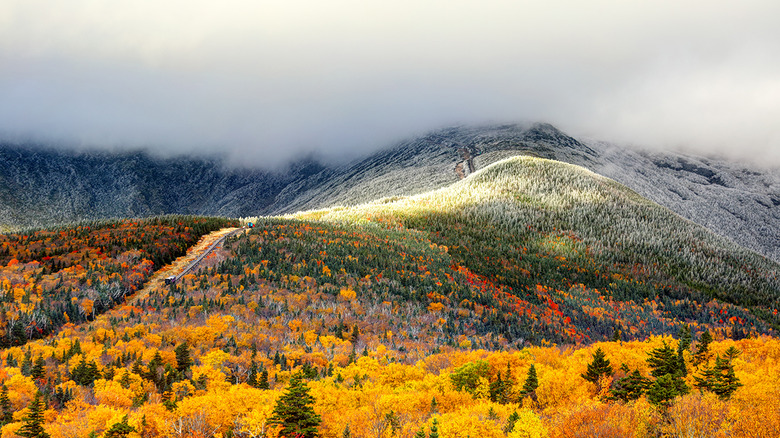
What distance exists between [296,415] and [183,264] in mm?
27744

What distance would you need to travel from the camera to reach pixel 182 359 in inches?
808

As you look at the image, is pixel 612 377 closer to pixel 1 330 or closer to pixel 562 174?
pixel 1 330

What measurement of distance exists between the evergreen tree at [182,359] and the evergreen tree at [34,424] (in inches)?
248

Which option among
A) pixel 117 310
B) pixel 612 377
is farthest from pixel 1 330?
pixel 612 377

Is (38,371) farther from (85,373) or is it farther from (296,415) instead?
(296,415)

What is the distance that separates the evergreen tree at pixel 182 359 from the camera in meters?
20.5

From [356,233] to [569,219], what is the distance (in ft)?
130

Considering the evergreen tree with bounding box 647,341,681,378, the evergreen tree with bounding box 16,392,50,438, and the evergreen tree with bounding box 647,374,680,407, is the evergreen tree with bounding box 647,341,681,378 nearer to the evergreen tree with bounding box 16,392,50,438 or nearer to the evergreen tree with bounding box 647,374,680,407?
the evergreen tree with bounding box 647,374,680,407

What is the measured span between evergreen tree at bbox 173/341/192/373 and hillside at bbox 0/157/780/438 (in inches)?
3.3

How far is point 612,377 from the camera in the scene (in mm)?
21391

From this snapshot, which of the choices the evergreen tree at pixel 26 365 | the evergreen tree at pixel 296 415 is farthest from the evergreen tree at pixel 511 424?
the evergreen tree at pixel 26 365

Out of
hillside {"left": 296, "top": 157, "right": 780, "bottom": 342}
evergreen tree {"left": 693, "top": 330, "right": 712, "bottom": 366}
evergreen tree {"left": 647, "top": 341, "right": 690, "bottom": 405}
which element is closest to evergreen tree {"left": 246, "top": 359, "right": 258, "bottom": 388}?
evergreen tree {"left": 647, "top": 341, "right": 690, "bottom": 405}

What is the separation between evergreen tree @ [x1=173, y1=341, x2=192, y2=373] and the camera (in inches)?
806

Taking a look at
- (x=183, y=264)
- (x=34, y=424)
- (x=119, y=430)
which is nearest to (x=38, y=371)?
(x=34, y=424)
